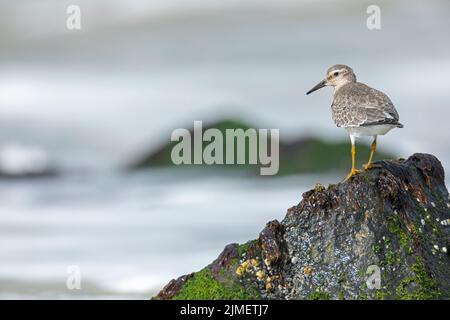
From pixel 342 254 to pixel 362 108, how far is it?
99.6 inches

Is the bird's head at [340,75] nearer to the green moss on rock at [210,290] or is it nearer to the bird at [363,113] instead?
the bird at [363,113]

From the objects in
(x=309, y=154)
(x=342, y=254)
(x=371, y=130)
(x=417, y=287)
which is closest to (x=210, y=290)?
(x=342, y=254)

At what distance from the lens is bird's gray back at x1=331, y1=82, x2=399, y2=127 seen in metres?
8.83

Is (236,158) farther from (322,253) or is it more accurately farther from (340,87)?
(322,253)

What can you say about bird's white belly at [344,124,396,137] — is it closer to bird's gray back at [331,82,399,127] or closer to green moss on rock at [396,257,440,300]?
bird's gray back at [331,82,399,127]

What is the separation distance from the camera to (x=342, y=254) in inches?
269

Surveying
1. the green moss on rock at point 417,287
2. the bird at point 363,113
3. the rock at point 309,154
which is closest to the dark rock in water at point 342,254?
the green moss on rock at point 417,287

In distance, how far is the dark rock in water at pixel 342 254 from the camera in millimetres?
6680

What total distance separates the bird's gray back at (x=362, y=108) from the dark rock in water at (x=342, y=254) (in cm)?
159

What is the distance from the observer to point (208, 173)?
2108cm

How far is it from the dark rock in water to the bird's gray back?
159 cm

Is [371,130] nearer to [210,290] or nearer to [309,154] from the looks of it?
[210,290]
